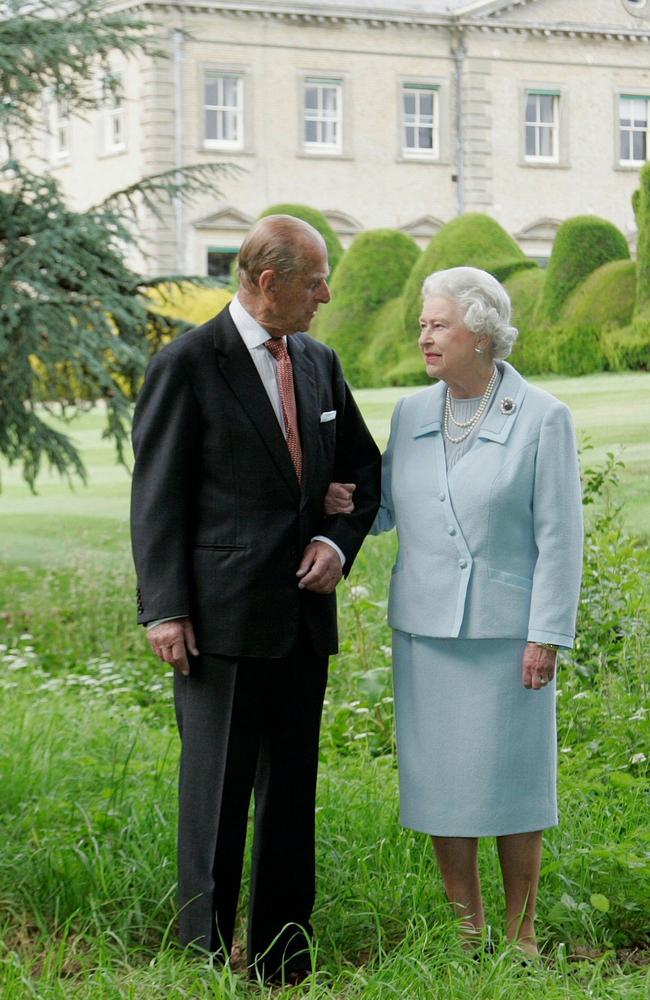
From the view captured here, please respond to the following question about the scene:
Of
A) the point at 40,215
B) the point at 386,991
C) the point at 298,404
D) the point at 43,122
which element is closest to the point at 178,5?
the point at 43,122

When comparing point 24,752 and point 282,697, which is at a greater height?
point 282,697

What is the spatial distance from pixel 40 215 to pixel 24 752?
11.8 feet

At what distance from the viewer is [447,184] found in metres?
7.70

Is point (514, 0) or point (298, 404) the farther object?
point (514, 0)

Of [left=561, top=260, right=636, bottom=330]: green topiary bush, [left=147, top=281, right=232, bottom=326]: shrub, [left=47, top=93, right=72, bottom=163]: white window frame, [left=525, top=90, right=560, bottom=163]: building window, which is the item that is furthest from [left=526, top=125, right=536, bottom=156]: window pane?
[left=47, top=93, right=72, bottom=163]: white window frame

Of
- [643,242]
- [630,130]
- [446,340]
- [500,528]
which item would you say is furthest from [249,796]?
[630,130]

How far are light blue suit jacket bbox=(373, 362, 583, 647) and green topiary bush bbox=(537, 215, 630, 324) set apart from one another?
151 inches

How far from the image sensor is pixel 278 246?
279 centimetres

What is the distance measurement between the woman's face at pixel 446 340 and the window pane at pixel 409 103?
5.13m

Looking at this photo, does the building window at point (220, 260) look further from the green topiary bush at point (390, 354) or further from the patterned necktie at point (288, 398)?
the patterned necktie at point (288, 398)

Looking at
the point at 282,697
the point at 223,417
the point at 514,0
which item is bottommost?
the point at 282,697

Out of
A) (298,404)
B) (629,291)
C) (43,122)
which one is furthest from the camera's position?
(43,122)

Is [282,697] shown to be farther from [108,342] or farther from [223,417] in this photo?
[108,342]

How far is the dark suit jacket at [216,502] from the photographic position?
2850 mm
